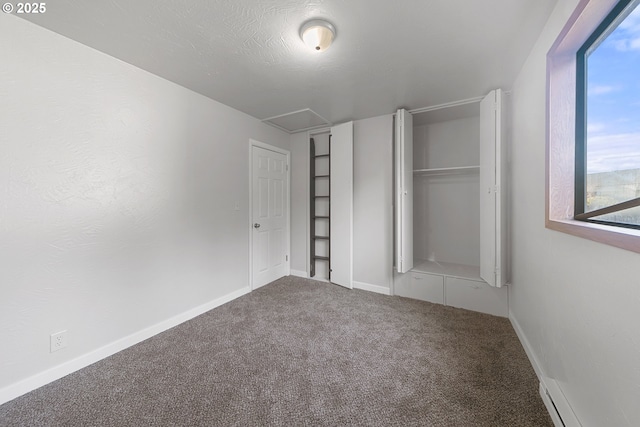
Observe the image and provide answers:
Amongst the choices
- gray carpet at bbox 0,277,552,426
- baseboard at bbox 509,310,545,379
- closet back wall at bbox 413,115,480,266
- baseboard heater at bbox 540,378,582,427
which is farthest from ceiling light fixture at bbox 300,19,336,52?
baseboard at bbox 509,310,545,379

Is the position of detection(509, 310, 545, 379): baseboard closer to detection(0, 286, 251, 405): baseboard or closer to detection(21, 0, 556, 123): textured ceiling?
detection(21, 0, 556, 123): textured ceiling

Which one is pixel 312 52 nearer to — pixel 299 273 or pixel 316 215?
pixel 316 215

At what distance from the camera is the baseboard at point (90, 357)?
1.50m

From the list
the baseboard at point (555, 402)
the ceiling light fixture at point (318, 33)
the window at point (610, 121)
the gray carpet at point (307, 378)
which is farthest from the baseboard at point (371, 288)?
the ceiling light fixture at point (318, 33)

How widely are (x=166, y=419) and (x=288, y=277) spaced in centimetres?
254

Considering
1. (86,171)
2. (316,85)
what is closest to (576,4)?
(316,85)

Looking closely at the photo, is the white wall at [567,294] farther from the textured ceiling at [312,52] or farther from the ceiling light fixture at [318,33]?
the ceiling light fixture at [318,33]

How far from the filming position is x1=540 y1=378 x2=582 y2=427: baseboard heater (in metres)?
1.18

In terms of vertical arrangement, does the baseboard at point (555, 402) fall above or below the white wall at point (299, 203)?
below

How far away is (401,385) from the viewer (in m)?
1.56

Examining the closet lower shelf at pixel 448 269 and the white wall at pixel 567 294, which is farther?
the closet lower shelf at pixel 448 269

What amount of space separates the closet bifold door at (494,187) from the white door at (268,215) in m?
2.62

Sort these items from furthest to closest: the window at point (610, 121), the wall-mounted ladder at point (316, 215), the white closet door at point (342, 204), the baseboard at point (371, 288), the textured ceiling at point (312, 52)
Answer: the wall-mounted ladder at point (316, 215) → the white closet door at point (342, 204) → the baseboard at point (371, 288) → the textured ceiling at point (312, 52) → the window at point (610, 121)

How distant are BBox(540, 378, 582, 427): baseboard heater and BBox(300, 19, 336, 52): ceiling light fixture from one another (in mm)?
2474
